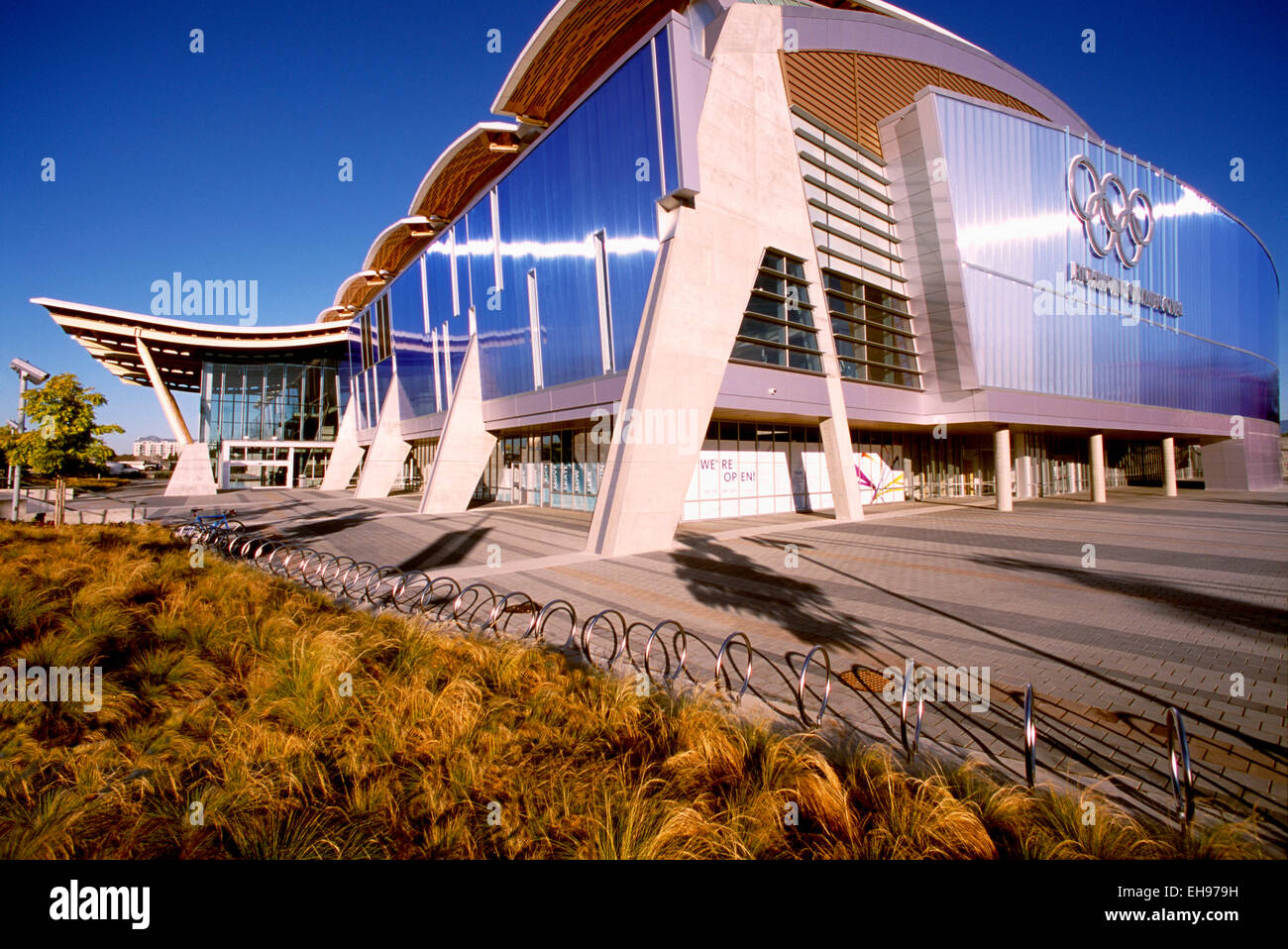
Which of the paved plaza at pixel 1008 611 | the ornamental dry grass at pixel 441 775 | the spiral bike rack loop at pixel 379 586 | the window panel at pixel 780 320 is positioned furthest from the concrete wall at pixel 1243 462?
the spiral bike rack loop at pixel 379 586

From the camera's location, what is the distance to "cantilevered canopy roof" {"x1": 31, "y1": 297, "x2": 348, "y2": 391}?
42094mm

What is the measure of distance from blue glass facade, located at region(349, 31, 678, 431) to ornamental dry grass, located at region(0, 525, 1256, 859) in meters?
12.8

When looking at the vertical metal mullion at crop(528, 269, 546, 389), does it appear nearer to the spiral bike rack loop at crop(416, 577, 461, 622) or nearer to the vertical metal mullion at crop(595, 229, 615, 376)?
the vertical metal mullion at crop(595, 229, 615, 376)

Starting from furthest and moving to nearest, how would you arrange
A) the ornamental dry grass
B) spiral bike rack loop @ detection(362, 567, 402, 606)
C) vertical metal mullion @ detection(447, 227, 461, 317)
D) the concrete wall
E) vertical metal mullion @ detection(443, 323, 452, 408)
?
the concrete wall < vertical metal mullion @ detection(443, 323, 452, 408) < vertical metal mullion @ detection(447, 227, 461, 317) < spiral bike rack loop @ detection(362, 567, 402, 606) < the ornamental dry grass

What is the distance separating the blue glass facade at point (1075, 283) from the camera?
23516mm

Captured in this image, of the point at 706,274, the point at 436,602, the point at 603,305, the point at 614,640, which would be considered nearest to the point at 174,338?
the point at 603,305

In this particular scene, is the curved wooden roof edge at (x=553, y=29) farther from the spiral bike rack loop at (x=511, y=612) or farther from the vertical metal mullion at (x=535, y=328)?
the spiral bike rack loop at (x=511, y=612)

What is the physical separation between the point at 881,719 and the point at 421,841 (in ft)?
13.3

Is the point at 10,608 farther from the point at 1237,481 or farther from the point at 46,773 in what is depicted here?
the point at 1237,481

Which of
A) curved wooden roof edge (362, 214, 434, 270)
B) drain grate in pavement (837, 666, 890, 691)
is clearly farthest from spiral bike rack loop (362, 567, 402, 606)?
curved wooden roof edge (362, 214, 434, 270)

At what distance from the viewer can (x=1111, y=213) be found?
29.6 m

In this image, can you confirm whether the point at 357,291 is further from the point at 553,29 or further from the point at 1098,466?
the point at 1098,466

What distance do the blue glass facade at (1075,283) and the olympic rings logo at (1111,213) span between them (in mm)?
526
